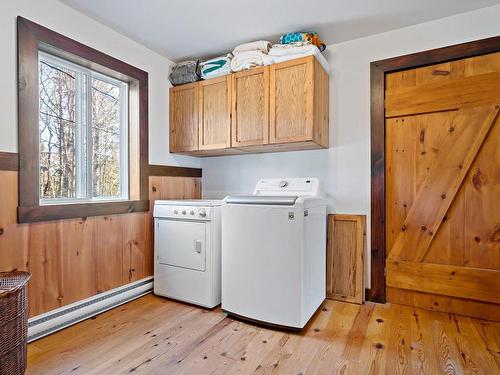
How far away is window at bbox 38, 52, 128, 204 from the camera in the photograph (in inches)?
81.0

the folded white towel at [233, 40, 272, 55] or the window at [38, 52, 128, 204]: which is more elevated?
the folded white towel at [233, 40, 272, 55]

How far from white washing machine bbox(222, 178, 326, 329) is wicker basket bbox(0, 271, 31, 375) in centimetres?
120

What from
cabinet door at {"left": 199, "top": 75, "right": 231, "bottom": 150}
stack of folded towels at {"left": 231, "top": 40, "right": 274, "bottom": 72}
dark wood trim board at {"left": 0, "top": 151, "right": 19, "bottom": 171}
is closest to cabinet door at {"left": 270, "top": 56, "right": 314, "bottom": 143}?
stack of folded towels at {"left": 231, "top": 40, "right": 274, "bottom": 72}

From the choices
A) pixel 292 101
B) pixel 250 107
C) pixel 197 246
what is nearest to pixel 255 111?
pixel 250 107

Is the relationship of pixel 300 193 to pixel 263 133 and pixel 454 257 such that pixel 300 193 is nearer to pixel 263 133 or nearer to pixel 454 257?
pixel 263 133

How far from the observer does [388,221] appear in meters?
2.42

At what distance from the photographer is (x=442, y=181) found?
2.20 metres

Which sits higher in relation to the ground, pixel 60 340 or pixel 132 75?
pixel 132 75

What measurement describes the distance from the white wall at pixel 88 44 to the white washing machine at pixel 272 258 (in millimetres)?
1207

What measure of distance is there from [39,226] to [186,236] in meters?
1.02

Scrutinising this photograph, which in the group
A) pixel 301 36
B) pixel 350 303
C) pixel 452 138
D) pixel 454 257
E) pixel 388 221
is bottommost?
pixel 350 303

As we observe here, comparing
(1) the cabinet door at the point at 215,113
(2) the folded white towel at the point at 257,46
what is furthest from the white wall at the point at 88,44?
(2) the folded white towel at the point at 257,46

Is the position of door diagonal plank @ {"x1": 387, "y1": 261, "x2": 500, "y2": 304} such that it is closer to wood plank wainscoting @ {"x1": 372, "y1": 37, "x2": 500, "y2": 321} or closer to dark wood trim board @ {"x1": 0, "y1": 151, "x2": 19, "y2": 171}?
wood plank wainscoting @ {"x1": 372, "y1": 37, "x2": 500, "y2": 321}

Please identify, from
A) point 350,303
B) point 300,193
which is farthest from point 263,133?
point 350,303
